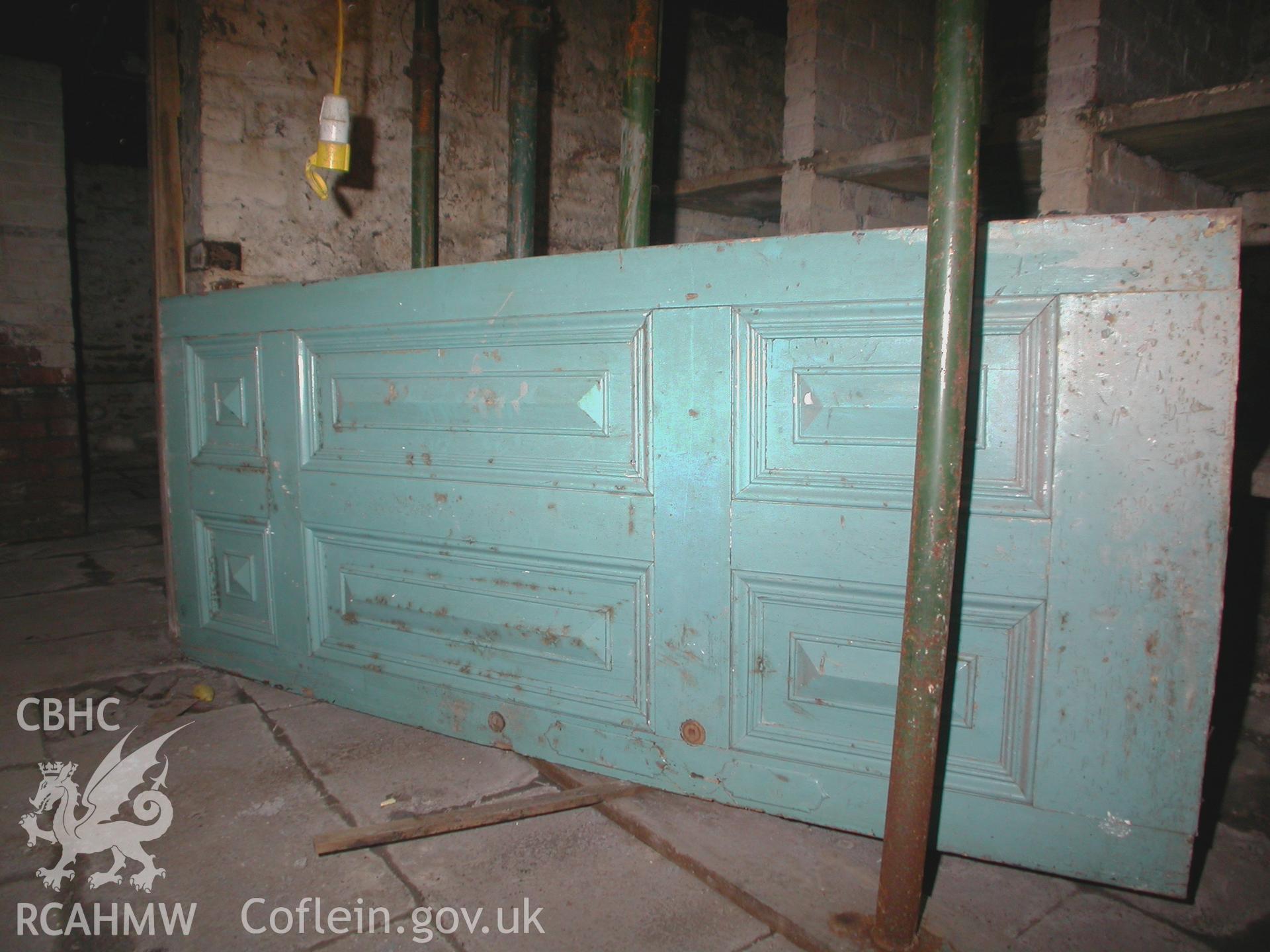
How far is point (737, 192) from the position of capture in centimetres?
418

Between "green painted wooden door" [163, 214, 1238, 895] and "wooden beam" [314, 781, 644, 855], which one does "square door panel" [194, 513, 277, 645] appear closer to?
"green painted wooden door" [163, 214, 1238, 895]

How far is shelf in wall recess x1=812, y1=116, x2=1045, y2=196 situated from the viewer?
307 centimetres

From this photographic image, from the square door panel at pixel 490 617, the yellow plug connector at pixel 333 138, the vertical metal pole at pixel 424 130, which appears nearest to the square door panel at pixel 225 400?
the square door panel at pixel 490 617

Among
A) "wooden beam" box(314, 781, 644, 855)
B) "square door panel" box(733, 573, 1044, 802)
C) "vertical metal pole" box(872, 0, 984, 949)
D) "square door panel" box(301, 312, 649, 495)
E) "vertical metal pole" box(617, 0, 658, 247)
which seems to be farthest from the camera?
"vertical metal pole" box(617, 0, 658, 247)

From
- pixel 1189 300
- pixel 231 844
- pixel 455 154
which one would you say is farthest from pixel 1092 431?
pixel 455 154

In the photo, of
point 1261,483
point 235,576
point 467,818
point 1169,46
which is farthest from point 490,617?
point 1169,46

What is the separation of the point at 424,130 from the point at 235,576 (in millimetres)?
1792

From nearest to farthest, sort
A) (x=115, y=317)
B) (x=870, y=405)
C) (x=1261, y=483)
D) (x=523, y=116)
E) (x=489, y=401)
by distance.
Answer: (x=870, y=405)
(x=489, y=401)
(x=1261, y=483)
(x=523, y=116)
(x=115, y=317)

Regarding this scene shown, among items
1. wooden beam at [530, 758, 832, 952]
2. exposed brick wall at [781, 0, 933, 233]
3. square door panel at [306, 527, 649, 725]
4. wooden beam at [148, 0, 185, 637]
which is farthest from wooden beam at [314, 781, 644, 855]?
exposed brick wall at [781, 0, 933, 233]

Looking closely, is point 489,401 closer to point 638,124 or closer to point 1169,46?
point 638,124

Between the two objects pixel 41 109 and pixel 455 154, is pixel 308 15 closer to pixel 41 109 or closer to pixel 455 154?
pixel 455 154

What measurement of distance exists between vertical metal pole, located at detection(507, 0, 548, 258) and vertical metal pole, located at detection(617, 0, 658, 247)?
1.86ft

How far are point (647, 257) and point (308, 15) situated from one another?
189cm

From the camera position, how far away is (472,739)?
7.08 feet
